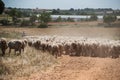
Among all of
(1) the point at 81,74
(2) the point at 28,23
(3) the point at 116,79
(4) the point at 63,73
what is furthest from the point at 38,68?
(2) the point at 28,23

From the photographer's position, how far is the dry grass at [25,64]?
14.4 m

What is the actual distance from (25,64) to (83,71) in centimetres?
325

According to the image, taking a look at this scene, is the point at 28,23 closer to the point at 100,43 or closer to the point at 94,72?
the point at 100,43

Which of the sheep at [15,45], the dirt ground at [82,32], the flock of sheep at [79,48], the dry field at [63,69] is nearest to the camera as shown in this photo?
the dry field at [63,69]

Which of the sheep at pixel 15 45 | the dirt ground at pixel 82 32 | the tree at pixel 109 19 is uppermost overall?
the sheep at pixel 15 45

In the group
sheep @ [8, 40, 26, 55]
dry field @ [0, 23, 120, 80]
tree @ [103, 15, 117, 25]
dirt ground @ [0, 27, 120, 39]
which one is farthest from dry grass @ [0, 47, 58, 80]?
tree @ [103, 15, 117, 25]

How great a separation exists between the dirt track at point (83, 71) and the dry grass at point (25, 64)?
565 mm

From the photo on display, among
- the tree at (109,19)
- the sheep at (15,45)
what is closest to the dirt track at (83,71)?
the sheep at (15,45)

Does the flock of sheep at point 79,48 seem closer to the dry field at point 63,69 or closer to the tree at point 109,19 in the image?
the dry field at point 63,69

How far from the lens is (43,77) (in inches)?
571

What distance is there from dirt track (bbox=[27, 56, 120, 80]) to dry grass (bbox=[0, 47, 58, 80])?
56 cm

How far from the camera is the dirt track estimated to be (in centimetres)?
1451

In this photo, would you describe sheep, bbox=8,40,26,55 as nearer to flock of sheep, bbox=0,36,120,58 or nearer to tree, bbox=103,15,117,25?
flock of sheep, bbox=0,36,120,58

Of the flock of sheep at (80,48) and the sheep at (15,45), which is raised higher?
the sheep at (15,45)
